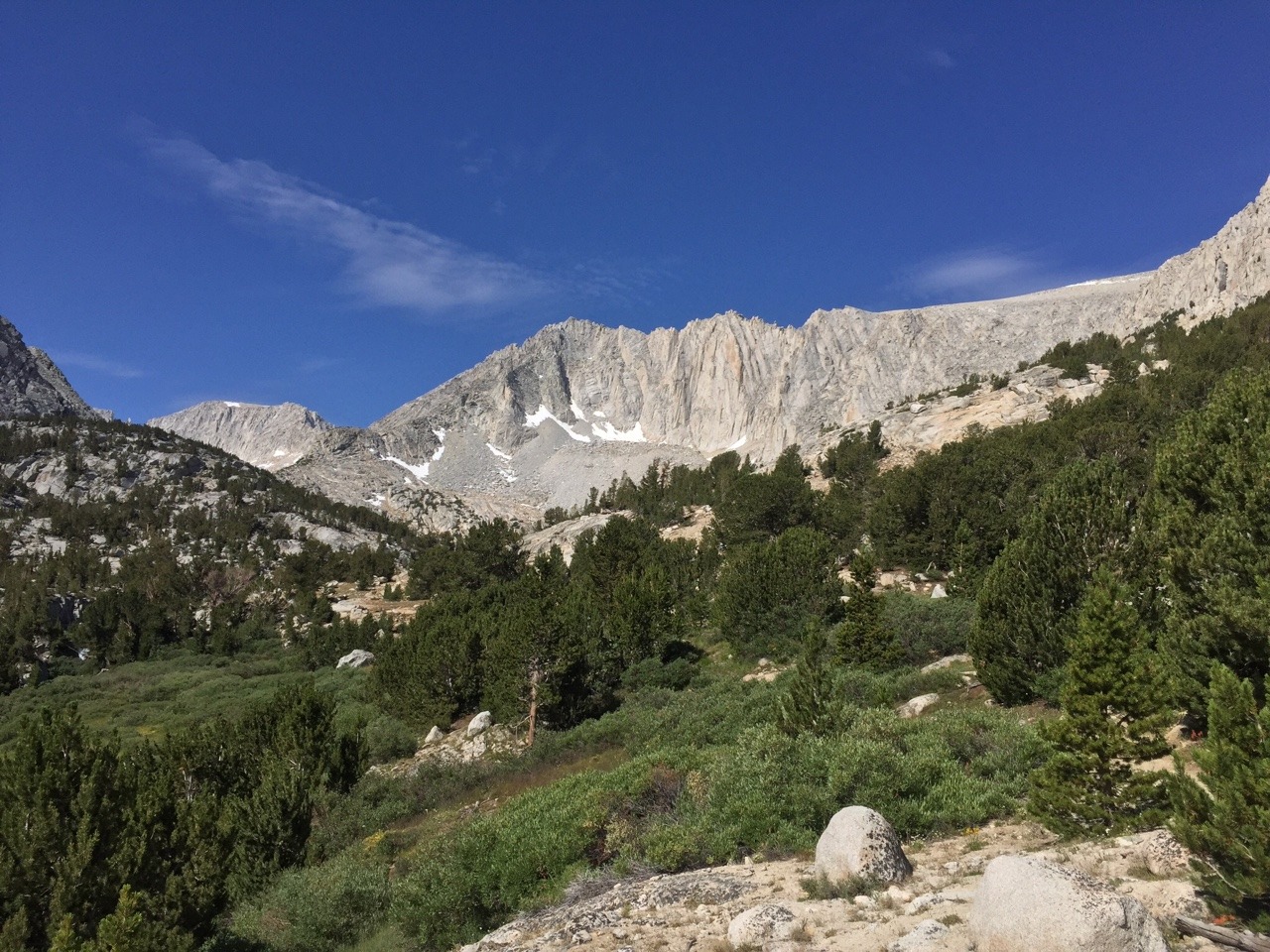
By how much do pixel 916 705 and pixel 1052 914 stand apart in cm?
1550

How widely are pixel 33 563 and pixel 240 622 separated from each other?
37.0 meters

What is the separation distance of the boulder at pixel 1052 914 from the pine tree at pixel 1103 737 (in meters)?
3.64

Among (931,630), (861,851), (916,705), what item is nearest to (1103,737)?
(861,851)

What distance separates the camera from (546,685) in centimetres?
3056

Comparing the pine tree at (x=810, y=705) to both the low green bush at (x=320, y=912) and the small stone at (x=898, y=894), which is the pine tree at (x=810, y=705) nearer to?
the small stone at (x=898, y=894)

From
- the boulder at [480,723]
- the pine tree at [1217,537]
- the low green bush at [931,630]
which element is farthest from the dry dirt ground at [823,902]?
the boulder at [480,723]

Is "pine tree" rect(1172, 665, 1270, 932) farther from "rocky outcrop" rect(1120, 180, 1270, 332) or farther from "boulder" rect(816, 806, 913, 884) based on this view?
"rocky outcrop" rect(1120, 180, 1270, 332)

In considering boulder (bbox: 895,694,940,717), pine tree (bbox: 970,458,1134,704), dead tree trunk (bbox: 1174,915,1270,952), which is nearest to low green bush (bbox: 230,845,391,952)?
dead tree trunk (bbox: 1174,915,1270,952)

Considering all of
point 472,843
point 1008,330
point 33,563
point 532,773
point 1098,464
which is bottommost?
point 532,773

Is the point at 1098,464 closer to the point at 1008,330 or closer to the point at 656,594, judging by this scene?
the point at 656,594

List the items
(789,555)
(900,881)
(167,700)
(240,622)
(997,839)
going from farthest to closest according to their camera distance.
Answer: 1. (240,622)
2. (167,700)
3. (789,555)
4. (997,839)
5. (900,881)

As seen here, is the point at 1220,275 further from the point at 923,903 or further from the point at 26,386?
the point at 26,386

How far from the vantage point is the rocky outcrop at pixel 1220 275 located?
9656cm

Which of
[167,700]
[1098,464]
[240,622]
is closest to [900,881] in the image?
[1098,464]
